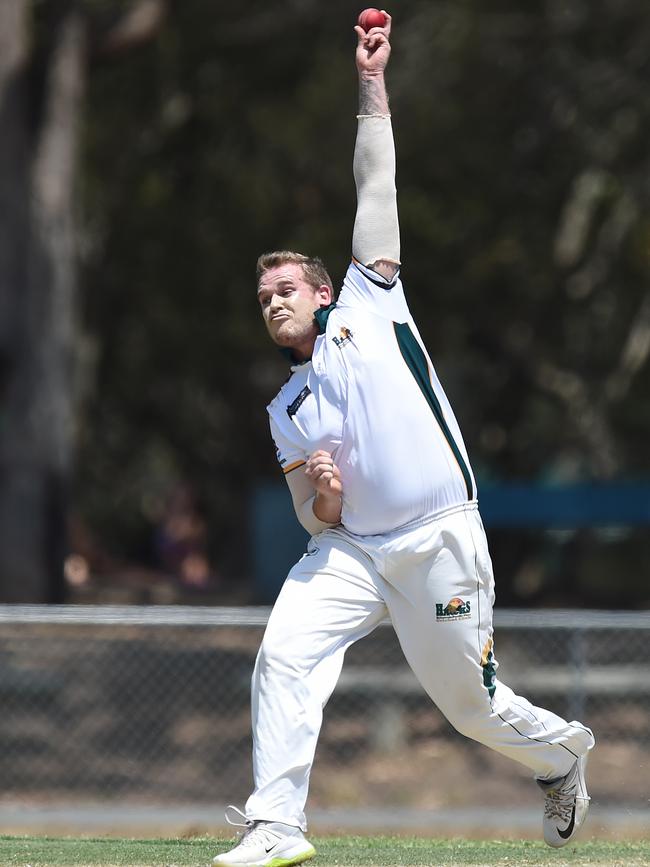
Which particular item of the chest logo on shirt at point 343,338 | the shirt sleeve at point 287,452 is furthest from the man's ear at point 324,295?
the shirt sleeve at point 287,452

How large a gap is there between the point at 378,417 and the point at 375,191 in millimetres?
745

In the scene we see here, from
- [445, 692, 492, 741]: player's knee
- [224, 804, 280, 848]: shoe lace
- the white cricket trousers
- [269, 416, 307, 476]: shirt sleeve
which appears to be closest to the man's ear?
[269, 416, 307, 476]: shirt sleeve

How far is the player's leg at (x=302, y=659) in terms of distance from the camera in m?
4.64

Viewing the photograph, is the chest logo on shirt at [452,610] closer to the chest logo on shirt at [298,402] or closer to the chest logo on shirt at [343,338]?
the chest logo on shirt at [298,402]

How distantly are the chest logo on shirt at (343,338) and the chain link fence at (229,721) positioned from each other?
18.3 ft

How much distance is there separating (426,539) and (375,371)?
0.56 m

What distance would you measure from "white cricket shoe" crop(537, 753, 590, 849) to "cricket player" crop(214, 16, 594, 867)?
1.42ft

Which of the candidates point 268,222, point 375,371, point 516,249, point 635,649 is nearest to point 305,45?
point 268,222

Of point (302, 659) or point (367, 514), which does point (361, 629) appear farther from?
point (367, 514)

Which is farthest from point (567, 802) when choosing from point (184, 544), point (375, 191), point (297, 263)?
point (184, 544)

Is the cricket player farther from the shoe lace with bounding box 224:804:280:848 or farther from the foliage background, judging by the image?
the foliage background

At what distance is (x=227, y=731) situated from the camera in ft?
37.3

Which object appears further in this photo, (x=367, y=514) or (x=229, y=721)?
(x=229, y=721)

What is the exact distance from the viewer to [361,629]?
4879mm
